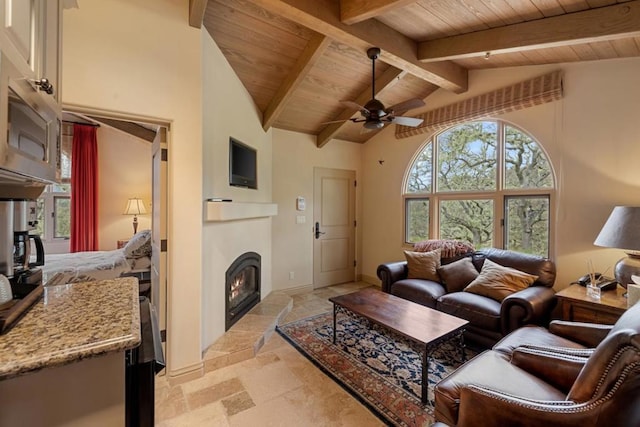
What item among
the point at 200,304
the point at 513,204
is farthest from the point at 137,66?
the point at 513,204

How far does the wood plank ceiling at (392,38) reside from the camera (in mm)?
2125

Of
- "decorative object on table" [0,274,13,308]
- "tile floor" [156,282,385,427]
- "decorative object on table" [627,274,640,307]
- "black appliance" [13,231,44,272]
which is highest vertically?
"black appliance" [13,231,44,272]

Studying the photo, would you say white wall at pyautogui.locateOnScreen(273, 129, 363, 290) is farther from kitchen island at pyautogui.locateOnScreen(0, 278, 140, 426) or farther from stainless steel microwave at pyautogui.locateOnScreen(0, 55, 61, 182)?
kitchen island at pyautogui.locateOnScreen(0, 278, 140, 426)

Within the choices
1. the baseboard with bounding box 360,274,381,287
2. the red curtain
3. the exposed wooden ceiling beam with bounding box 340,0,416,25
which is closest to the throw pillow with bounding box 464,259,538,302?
the baseboard with bounding box 360,274,381,287

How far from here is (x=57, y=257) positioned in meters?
3.77

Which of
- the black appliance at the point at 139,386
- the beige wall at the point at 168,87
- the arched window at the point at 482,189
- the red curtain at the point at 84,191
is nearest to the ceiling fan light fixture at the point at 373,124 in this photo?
the beige wall at the point at 168,87

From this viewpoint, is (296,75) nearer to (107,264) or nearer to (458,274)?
(458,274)

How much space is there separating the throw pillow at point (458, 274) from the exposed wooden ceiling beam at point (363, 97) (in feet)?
7.01

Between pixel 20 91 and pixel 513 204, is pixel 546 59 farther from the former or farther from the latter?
pixel 20 91

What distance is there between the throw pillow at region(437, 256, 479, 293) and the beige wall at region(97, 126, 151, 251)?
5.18 metres

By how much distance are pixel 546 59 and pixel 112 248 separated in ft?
22.7

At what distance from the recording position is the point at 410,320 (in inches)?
92.3

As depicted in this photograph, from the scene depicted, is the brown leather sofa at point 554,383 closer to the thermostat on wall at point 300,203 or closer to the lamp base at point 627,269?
the lamp base at point 627,269

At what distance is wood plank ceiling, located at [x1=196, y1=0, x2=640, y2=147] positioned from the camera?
2.12 metres
